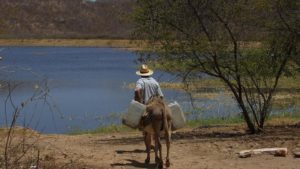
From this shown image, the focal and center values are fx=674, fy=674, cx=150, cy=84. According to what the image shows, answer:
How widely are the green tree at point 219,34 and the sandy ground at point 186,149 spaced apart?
4.24 feet

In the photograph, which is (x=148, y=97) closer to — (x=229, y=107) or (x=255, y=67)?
(x=255, y=67)

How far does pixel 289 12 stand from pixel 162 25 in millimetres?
2775

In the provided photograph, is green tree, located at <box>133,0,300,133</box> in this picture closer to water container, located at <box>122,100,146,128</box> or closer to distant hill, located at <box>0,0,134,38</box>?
water container, located at <box>122,100,146,128</box>

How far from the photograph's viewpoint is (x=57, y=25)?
166 meters

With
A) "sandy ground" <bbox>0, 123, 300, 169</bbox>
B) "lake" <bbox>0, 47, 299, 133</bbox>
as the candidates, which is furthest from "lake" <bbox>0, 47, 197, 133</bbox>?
"sandy ground" <bbox>0, 123, 300, 169</bbox>

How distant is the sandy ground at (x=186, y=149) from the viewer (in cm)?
1102

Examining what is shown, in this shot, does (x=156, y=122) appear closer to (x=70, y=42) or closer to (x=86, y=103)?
(x=86, y=103)

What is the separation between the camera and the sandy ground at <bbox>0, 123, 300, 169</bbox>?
11016 mm

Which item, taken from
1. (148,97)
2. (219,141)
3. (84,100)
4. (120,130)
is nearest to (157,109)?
(148,97)

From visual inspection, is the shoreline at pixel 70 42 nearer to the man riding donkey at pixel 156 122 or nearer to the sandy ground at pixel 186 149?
the sandy ground at pixel 186 149

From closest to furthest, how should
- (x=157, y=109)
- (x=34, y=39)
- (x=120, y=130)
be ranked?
(x=157, y=109) < (x=120, y=130) < (x=34, y=39)

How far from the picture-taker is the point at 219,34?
48.9ft

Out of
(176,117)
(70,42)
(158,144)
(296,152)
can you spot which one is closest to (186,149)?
(176,117)

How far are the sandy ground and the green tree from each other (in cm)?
129
